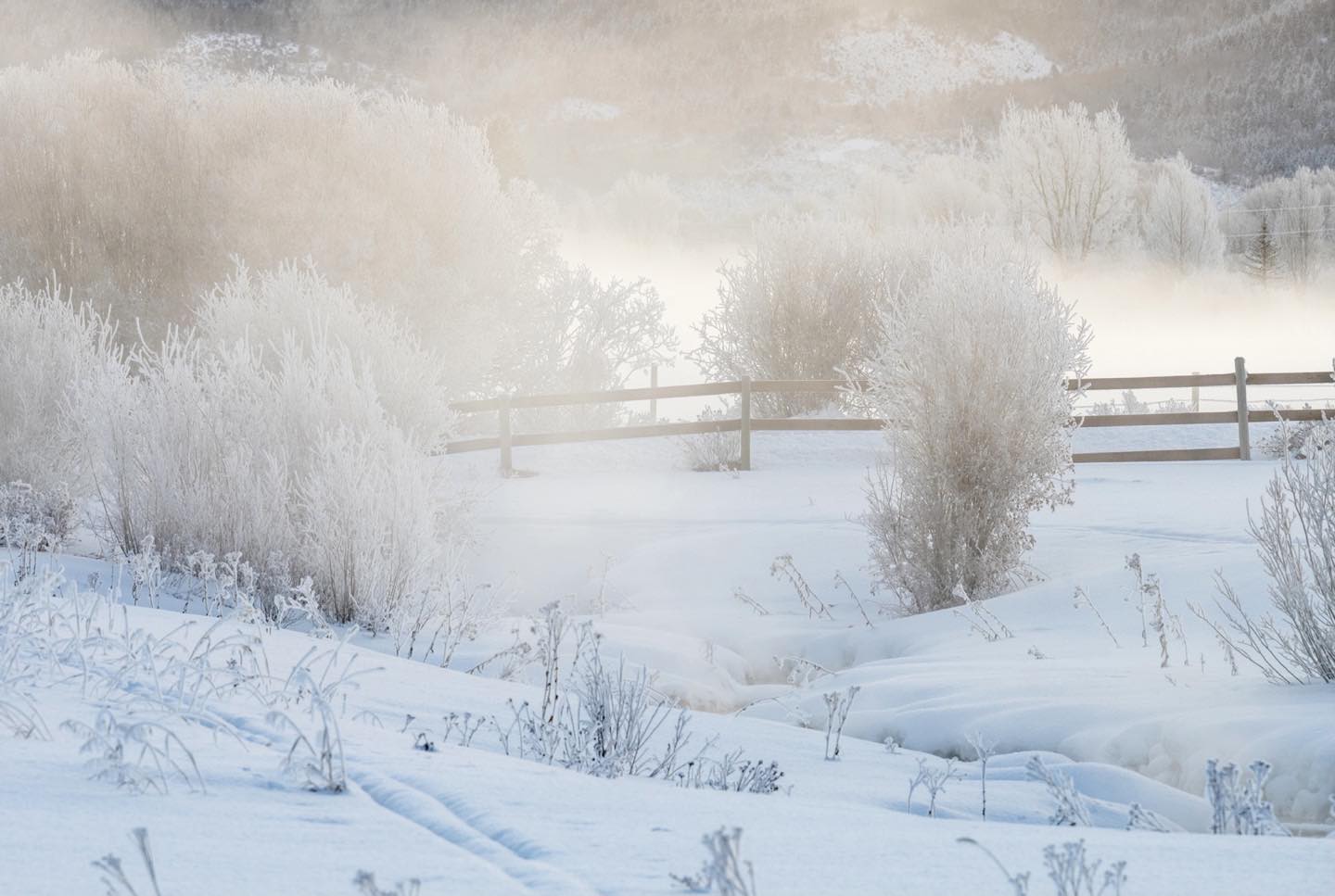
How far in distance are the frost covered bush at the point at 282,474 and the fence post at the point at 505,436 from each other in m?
6.26

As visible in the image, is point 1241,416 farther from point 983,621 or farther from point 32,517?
point 32,517

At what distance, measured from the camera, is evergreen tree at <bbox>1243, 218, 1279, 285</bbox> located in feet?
158

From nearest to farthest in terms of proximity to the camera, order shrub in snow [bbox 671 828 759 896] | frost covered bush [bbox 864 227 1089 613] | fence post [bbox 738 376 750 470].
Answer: shrub in snow [bbox 671 828 759 896], frost covered bush [bbox 864 227 1089 613], fence post [bbox 738 376 750 470]

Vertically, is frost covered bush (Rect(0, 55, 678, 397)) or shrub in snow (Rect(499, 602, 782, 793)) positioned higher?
frost covered bush (Rect(0, 55, 678, 397))

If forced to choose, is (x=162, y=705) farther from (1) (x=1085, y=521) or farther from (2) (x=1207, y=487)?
(2) (x=1207, y=487)

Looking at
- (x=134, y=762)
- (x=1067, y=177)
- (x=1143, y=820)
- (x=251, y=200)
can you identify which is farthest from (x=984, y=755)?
(x=1067, y=177)

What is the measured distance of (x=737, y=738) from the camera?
496 cm

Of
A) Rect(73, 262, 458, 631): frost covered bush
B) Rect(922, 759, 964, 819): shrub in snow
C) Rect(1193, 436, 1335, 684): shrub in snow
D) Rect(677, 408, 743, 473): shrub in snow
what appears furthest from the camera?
Rect(677, 408, 743, 473): shrub in snow

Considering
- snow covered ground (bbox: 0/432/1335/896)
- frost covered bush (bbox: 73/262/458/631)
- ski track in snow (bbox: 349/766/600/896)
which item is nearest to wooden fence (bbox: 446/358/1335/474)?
snow covered ground (bbox: 0/432/1335/896)

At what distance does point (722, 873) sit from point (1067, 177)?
37.8 meters

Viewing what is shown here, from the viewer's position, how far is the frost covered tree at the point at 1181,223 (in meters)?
43.5

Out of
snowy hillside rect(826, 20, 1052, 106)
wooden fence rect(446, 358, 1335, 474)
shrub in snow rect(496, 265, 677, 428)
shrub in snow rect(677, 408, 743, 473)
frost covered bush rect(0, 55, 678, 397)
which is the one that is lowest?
shrub in snow rect(677, 408, 743, 473)

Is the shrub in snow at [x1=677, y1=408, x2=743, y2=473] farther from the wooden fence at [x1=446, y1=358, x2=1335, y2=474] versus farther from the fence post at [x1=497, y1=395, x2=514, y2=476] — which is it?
the fence post at [x1=497, y1=395, x2=514, y2=476]

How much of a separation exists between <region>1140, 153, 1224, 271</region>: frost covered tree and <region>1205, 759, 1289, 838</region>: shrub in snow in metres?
44.2
